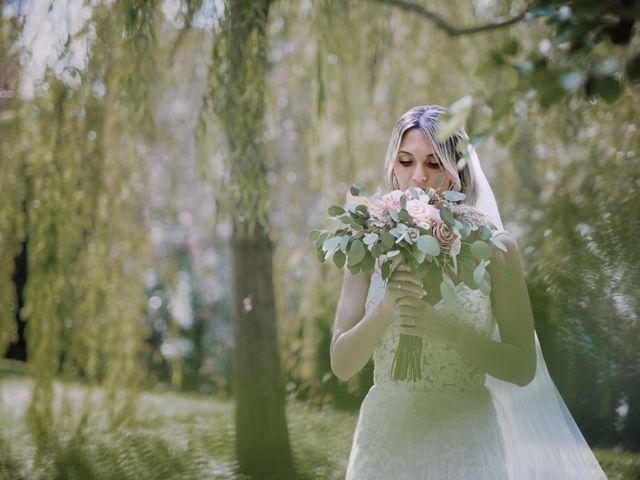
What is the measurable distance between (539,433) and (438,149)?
0.86 m

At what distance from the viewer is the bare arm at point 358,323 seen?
1.67m

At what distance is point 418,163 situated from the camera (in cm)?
188

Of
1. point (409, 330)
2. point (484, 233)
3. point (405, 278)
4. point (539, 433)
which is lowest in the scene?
point (539, 433)

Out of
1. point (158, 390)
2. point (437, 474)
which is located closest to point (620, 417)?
point (437, 474)

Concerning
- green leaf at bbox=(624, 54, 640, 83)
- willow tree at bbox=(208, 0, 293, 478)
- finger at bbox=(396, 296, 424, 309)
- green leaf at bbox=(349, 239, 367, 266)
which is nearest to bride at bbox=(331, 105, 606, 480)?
finger at bbox=(396, 296, 424, 309)

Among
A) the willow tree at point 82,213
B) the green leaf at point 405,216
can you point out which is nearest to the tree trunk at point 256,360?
the willow tree at point 82,213

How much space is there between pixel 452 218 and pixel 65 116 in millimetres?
2522

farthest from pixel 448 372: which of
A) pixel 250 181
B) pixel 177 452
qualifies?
pixel 177 452

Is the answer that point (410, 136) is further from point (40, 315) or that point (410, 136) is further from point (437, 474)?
point (40, 315)

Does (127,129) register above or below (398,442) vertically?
above

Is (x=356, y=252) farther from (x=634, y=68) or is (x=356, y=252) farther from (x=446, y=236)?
(x=634, y=68)

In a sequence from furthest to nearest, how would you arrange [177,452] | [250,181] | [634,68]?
[177,452] < [250,181] < [634,68]

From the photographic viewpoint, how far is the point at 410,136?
1897 millimetres

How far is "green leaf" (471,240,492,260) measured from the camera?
1.57 meters
